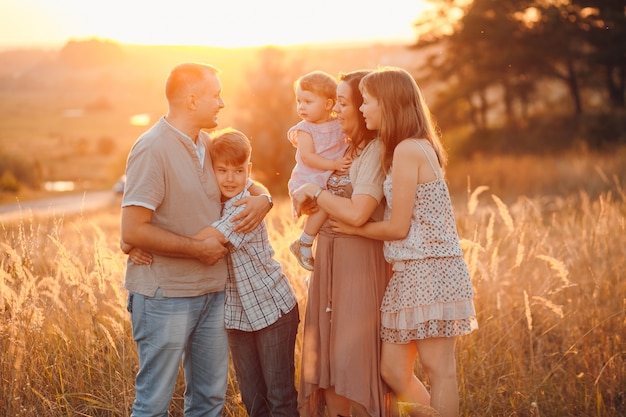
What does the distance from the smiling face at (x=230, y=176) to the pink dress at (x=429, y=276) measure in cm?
82

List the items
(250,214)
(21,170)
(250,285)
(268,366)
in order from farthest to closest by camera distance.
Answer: (21,170), (268,366), (250,285), (250,214)

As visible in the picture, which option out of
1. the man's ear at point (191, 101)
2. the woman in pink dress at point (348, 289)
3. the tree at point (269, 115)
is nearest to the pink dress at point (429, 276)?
the woman in pink dress at point (348, 289)

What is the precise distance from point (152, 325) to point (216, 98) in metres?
1.28

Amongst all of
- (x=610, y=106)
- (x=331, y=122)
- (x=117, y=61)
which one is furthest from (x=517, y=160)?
(x=117, y=61)

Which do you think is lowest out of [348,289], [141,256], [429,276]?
[348,289]

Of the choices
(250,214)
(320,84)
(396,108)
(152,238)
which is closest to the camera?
(152,238)

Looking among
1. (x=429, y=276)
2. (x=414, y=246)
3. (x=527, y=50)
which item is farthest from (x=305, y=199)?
(x=527, y=50)

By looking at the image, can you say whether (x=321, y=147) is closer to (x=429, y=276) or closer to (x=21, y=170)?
(x=429, y=276)

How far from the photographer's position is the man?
11.3 ft

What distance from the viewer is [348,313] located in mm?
3750

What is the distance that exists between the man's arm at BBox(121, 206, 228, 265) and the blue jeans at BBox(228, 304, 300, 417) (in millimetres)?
660

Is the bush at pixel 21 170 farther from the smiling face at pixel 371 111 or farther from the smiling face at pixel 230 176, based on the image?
the smiling face at pixel 371 111

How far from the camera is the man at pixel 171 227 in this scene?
3457mm

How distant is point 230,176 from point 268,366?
45.3 inches
